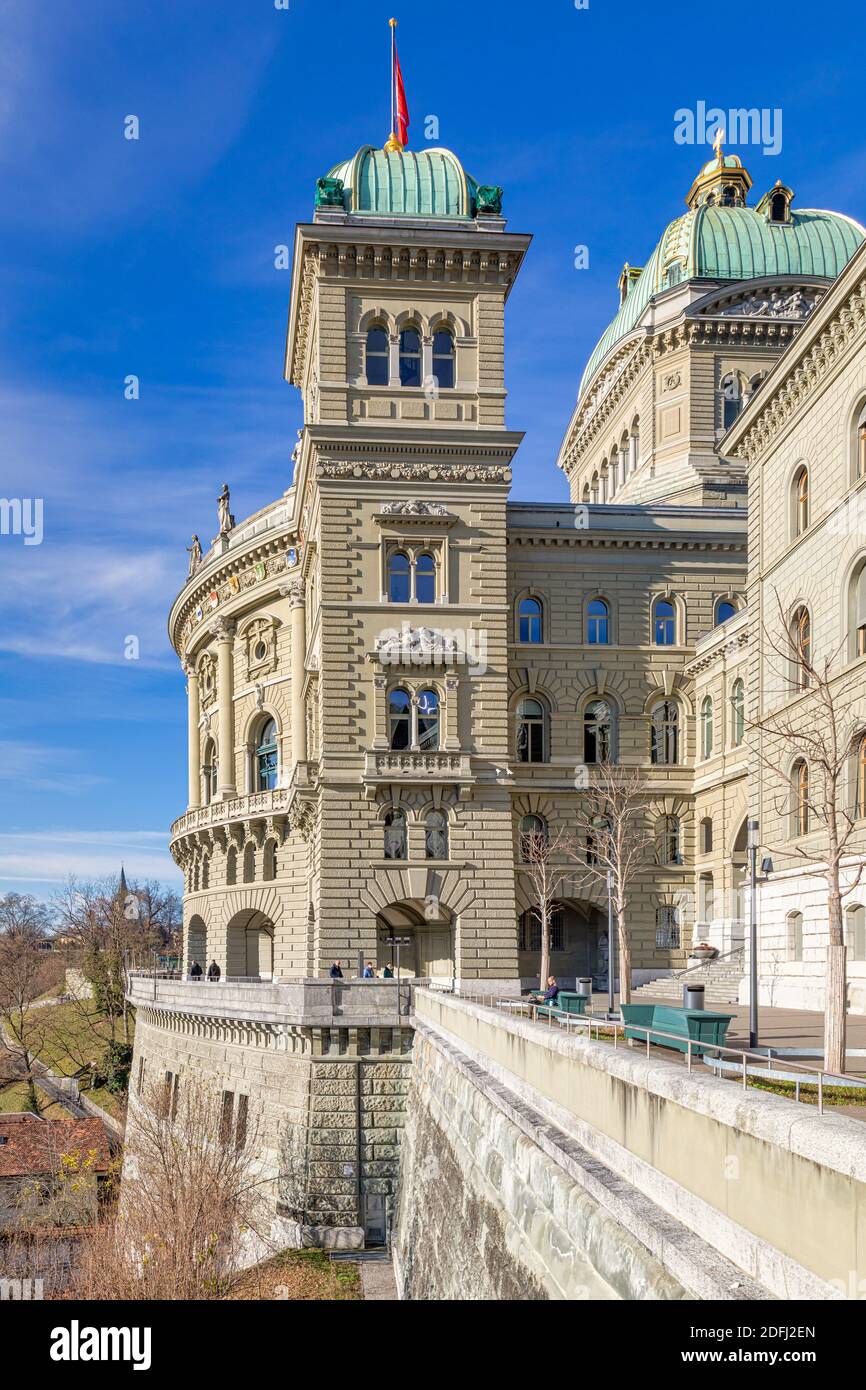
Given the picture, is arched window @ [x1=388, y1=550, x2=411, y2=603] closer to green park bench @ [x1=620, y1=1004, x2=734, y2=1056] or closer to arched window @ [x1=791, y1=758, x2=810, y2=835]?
arched window @ [x1=791, y1=758, x2=810, y2=835]

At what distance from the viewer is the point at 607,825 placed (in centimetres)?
5162

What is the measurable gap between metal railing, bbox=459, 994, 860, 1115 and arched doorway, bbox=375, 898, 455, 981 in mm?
13896

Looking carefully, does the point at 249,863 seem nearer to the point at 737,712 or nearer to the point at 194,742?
the point at 194,742

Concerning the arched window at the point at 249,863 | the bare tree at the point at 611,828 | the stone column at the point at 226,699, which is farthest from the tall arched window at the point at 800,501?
the stone column at the point at 226,699

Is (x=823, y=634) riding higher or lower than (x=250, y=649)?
lower

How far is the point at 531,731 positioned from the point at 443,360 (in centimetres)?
1382

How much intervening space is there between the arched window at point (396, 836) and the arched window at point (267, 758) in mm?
18521

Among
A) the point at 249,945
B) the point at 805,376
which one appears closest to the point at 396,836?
the point at 805,376

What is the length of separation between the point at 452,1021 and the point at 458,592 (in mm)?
21873

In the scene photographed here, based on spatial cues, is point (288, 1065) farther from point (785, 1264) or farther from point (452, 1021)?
point (785, 1264)

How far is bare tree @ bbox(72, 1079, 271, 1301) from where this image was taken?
A: 28750mm

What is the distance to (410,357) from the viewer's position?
162 ft
